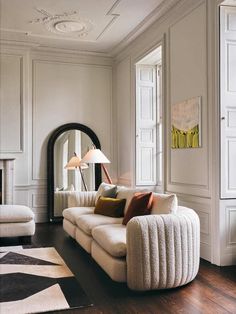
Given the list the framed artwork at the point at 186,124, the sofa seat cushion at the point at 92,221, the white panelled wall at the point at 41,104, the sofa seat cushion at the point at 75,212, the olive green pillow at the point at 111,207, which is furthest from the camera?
the white panelled wall at the point at 41,104

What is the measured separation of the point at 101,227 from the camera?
3.69m

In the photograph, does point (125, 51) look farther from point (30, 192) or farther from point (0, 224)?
point (0, 224)

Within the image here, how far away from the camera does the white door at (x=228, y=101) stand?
3.79 meters

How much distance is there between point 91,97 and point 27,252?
142 inches

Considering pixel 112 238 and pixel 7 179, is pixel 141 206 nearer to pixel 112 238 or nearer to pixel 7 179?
pixel 112 238

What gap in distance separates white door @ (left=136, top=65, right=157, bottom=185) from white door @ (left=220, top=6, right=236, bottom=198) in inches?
93.4

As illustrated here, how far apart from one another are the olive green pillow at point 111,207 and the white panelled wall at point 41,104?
95.6 inches

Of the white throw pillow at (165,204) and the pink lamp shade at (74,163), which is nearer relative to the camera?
the white throw pillow at (165,204)

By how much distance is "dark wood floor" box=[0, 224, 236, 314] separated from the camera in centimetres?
265

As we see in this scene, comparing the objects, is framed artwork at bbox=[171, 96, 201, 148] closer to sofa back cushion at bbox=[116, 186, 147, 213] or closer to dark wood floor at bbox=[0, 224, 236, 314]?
sofa back cushion at bbox=[116, 186, 147, 213]

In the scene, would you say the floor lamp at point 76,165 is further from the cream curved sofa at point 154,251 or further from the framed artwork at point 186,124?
the cream curved sofa at point 154,251

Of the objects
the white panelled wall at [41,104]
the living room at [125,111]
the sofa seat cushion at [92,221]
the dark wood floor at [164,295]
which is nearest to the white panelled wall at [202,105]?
the living room at [125,111]

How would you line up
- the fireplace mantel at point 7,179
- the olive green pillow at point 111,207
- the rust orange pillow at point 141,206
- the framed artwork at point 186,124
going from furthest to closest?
the fireplace mantel at point 7,179 → the olive green pillow at point 111,207 → the framed artwork at point 186,124 → the rust orange pillow at point 141,206

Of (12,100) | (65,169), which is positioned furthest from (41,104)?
(65,169)
